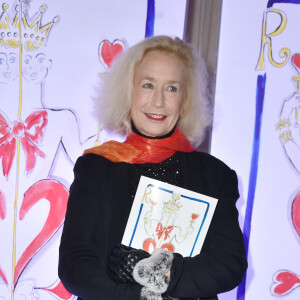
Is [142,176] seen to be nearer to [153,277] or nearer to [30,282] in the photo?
[153,277]

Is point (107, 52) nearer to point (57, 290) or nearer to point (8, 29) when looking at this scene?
point (8, 29)

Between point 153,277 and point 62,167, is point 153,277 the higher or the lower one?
the lower one

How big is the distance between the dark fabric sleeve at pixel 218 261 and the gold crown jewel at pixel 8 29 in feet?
3.74

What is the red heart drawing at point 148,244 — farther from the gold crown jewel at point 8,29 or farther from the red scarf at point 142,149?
the gold crown jewel at point 8,29

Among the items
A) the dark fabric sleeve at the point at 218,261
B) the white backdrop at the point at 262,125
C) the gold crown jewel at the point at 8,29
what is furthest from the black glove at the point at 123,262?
the gold crown jewel at the point at 8,29

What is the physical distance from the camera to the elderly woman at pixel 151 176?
1289 mm

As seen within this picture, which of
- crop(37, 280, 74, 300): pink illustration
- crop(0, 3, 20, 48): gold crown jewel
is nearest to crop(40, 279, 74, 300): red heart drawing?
crop(37, 280, 74, 300): pink illustration

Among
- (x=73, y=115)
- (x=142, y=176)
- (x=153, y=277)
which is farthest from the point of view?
(x=73, y=115)

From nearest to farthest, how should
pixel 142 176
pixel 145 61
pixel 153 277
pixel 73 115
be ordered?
pixel 153 277 → pixel 142 176 → pixel 145 61 → pixel 73 115

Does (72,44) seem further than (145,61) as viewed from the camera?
Yes

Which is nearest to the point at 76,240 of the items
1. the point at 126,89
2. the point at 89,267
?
the point at 89,267

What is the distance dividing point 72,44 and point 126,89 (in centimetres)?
59

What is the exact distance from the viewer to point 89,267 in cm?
128

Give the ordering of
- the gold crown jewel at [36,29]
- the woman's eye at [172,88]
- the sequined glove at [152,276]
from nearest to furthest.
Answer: the sequined glove at [152,276] < the woman's eye at [172,88] < the gold crown jewel at [36,29]
